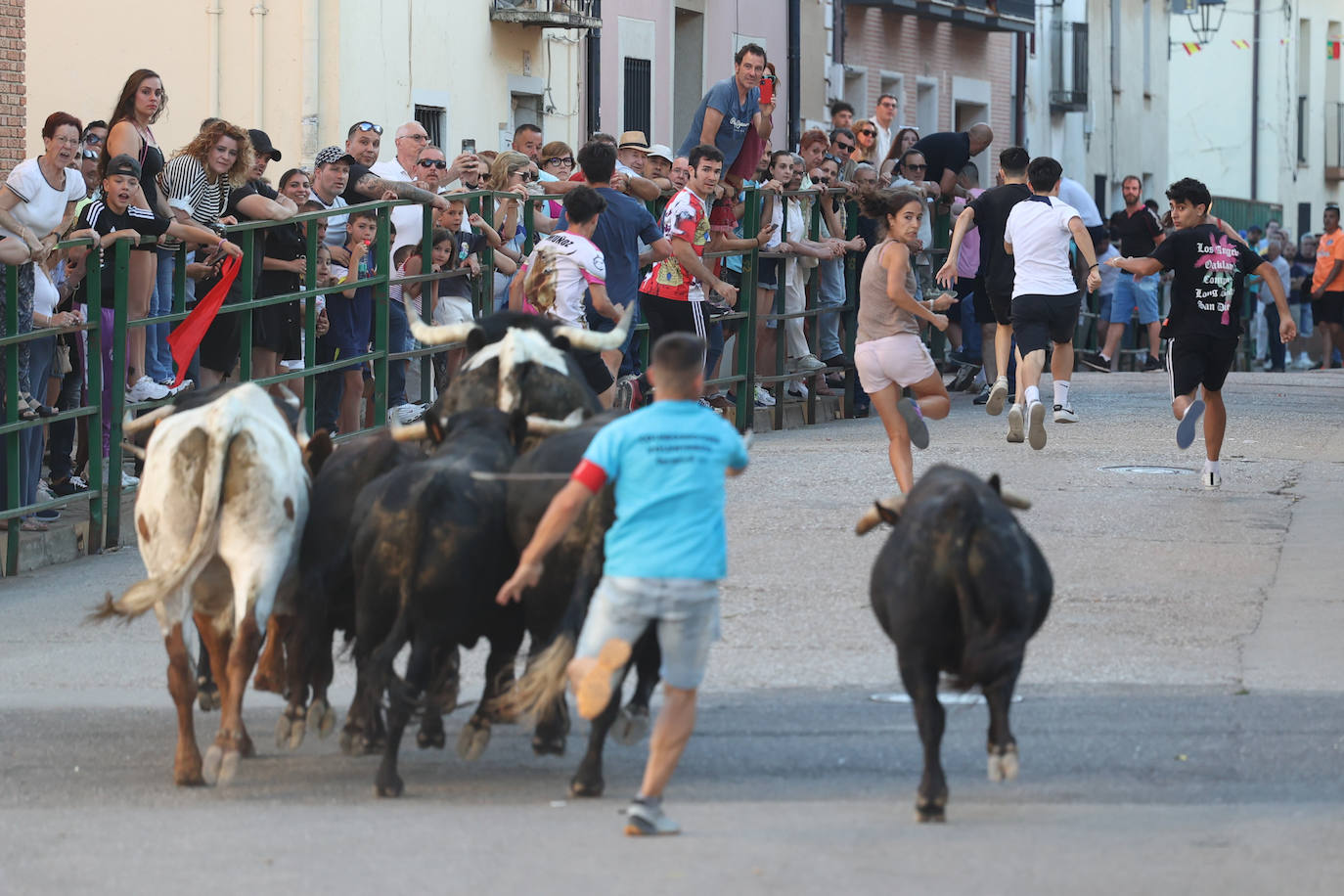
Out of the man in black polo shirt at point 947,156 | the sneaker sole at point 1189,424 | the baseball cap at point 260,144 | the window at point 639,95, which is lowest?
the sneaker sole at point 1189,424

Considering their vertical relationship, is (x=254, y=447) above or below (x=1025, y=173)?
below

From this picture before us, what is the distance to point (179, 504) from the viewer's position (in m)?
7.61

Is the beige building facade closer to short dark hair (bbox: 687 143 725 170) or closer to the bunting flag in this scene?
short dark hair (bbox: 687 143 725 170)

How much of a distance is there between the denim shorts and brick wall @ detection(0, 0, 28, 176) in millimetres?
12785

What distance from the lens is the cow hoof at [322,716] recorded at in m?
7.90

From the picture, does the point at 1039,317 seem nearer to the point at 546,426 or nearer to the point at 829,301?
the point at 829,301

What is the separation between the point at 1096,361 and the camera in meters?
26.4

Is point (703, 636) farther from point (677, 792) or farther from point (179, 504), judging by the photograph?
point (179, 504)

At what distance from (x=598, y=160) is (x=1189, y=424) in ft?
12.2

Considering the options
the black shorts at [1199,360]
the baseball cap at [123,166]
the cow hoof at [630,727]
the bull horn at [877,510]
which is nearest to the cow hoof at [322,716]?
the cow hoof at [630,727]

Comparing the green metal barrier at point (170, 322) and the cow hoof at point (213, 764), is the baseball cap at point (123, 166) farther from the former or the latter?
the cow hoof at point (213, 764)

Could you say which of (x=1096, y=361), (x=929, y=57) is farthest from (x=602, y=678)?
(x=929, y=57)

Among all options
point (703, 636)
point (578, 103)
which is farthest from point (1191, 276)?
point (578, 103)

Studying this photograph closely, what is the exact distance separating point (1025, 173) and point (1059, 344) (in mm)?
1633
